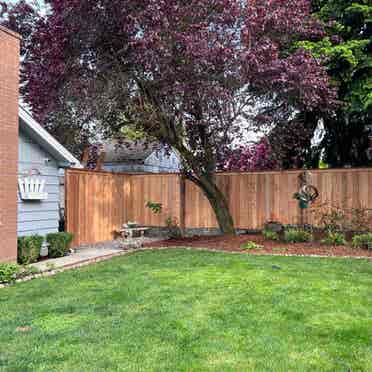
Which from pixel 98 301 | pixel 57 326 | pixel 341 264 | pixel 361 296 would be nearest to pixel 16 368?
pixel 57 326

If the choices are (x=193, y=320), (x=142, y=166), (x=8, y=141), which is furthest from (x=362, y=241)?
(x=142, y=166)

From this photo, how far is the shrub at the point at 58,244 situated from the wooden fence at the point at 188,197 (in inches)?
36.2

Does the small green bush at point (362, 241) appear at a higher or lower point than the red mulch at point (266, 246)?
higher

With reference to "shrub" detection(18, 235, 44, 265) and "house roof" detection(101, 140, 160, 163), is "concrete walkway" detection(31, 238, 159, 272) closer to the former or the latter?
"shrub" detection(18, 235, 44, 265)

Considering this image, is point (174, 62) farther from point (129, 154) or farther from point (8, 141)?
point (129, 154)

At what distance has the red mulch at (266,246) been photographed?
7480 mm

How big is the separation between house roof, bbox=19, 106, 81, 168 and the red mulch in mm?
2731

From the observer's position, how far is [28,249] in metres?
6.75

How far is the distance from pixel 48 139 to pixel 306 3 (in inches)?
229

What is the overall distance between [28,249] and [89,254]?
4.71 feet

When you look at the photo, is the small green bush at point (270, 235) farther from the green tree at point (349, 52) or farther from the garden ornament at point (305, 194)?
the green tree at point (349, 52)

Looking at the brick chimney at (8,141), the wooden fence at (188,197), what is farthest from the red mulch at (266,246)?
the brick chimney at (8,141)

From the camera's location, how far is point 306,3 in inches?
324

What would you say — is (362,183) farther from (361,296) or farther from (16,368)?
(16,368)
